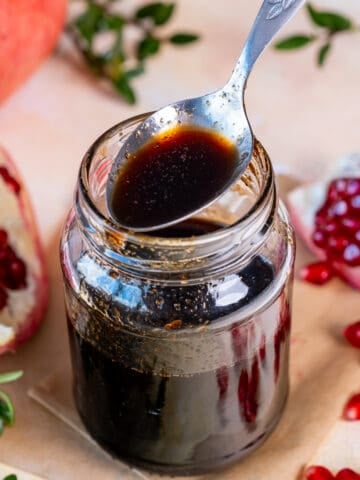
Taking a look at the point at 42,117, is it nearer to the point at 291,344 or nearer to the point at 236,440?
the point at 291,344

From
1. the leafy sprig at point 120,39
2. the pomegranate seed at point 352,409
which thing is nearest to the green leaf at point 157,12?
the leafy sprig at point 120,39

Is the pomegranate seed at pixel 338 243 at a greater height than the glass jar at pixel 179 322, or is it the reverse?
the glass jar at pixel 179 322

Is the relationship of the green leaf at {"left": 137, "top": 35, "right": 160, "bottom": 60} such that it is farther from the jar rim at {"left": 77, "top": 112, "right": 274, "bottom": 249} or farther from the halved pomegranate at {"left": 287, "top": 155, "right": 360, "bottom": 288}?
the jar rim at {"left": 77, "top": 112, "right": 274, "bottom": 249}

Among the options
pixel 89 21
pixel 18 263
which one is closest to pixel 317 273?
pixel 18 263

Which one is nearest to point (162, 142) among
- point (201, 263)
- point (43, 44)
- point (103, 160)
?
point (103, 160)

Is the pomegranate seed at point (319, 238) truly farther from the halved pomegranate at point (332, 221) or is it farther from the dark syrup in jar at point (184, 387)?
the dark syrup in jar at point (184, 387)

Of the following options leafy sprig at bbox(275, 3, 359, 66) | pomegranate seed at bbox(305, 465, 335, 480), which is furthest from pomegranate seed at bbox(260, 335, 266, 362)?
leafy sprig at bbox(275, 3, 359, 66)

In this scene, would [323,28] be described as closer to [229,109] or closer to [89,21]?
[89,21]
